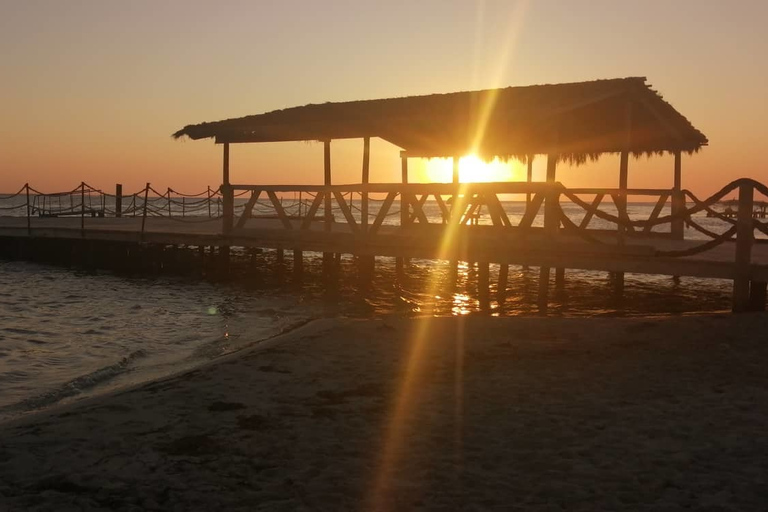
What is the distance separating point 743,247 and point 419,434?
813 centimetres

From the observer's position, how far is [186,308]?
15.0 m

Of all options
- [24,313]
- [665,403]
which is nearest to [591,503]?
[665,403]

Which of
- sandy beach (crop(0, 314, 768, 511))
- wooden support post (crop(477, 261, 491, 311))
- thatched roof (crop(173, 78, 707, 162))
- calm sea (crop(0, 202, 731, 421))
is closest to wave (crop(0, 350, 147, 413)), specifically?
calm sea (crop(0, 202, 731, 421))

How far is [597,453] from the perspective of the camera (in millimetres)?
4453

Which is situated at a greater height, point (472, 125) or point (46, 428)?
point (472, 125)

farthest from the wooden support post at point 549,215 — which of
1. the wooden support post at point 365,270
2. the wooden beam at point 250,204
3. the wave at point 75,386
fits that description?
the wave at point 75,386

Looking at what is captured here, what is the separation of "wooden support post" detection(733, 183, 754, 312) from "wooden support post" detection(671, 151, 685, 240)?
10.3 ft

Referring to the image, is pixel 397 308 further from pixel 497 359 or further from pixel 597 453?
pixel 597 453

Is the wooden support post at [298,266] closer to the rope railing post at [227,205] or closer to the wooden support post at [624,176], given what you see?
the rope railing post at [227,205]

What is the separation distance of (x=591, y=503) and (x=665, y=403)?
2186 millimetres

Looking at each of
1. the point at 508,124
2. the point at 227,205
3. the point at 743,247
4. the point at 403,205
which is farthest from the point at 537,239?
the point at 227,205

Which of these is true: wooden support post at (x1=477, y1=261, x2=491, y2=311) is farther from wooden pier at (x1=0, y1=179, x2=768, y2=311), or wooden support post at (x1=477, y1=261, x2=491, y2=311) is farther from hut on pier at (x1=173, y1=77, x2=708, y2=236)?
hut on pier at (x1=173, y1=77, x2=708, y2=236)

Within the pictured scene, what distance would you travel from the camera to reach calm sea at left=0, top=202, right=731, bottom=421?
920 cm

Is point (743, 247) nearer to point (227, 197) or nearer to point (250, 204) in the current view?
point (250, 204)
